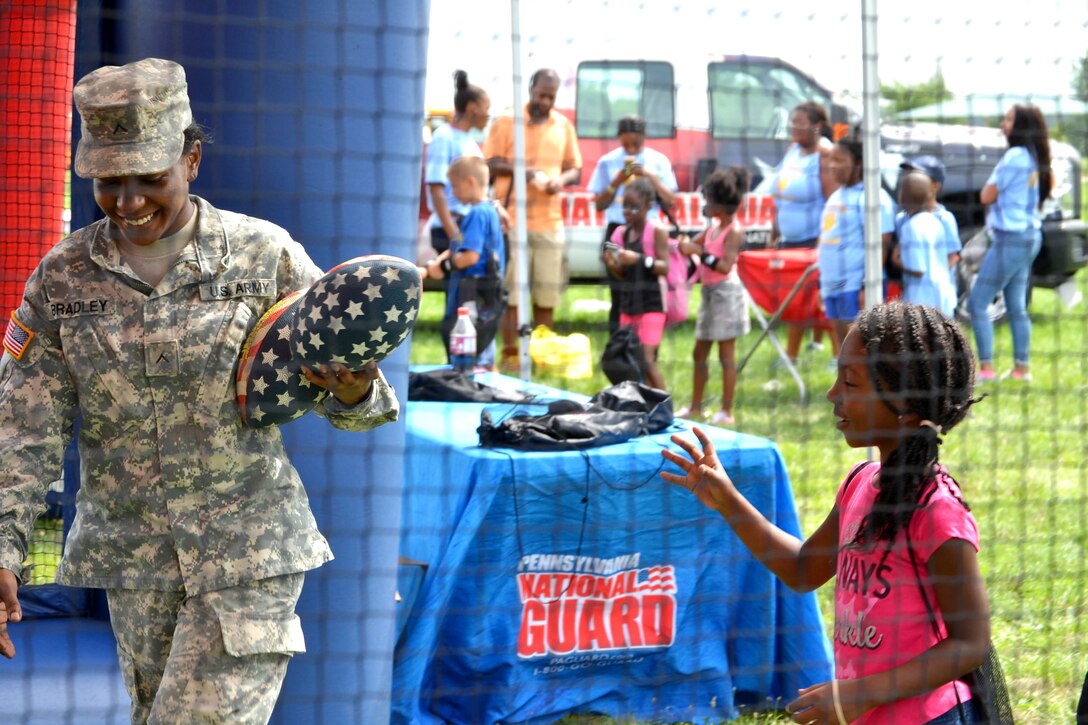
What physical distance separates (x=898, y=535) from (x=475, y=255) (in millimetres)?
5543

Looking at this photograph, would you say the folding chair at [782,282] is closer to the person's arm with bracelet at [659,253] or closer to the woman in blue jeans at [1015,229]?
the woman in blue jeans at [1015,229]

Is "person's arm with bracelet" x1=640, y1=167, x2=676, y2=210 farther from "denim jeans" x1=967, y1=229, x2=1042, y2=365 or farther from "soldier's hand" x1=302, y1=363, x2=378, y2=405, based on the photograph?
"soldier's hand" x1=302, y1=363, x2=378, y2=405

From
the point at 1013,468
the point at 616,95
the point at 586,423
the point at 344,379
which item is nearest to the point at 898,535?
the point at 344,379

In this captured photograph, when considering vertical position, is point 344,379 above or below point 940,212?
below

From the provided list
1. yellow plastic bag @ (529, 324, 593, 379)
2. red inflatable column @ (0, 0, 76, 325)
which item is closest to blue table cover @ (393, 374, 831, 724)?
red inflatable column @ (0, 0, 76, 325)

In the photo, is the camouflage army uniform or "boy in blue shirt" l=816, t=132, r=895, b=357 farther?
"boy in blue shirt" l=816, t=132, r=895, b=357

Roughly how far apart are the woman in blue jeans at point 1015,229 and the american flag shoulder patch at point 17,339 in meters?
6.75

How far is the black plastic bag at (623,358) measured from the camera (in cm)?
642

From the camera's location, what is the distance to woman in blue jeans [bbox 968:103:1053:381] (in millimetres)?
8250

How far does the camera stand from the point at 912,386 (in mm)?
2475

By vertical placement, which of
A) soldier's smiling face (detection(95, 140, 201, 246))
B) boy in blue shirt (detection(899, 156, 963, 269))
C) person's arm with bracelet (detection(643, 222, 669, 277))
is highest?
boy in blue shirt (detection(899, 156, 963, 269))

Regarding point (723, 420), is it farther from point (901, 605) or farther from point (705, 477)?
point (901, 605)

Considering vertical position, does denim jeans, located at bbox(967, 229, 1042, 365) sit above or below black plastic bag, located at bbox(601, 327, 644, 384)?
above

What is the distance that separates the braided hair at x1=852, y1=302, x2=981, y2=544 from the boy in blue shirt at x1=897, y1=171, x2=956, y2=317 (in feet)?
16.8
